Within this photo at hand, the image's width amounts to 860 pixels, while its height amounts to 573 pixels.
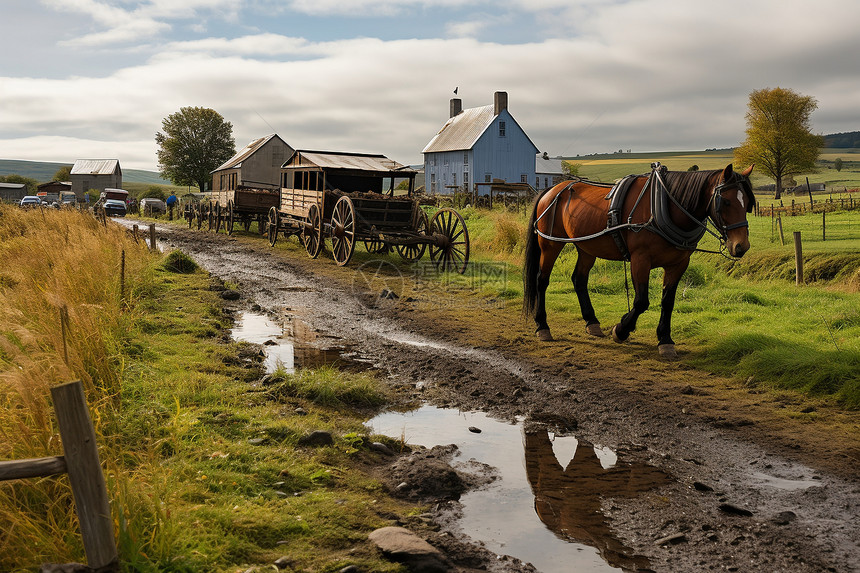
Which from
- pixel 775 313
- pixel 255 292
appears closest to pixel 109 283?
Answer: pixel 255 292

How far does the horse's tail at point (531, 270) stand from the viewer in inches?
338

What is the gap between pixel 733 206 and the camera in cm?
652

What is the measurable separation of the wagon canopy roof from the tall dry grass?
7.92m

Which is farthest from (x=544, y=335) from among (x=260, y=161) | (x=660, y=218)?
(x=260, y=161)

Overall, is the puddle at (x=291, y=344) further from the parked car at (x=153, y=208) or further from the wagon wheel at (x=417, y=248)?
the parked car at (x=153, y=208)

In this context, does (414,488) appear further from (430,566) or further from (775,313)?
(775,313)

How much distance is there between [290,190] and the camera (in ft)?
61.4

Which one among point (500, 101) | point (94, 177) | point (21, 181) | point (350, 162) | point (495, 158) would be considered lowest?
point (350, 162)

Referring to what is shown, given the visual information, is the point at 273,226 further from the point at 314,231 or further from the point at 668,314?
the point at 668,314

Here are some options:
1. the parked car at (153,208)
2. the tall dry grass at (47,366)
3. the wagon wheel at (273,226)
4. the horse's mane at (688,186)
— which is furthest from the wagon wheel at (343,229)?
the parked car at (153,208)

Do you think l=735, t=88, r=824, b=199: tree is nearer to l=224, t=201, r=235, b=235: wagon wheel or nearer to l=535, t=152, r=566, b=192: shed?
l=535, t=152, r=566, b=192: shed

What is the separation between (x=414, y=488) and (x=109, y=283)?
6.03 meters

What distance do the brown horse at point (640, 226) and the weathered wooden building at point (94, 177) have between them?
9138cm

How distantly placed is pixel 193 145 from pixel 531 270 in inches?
2520
